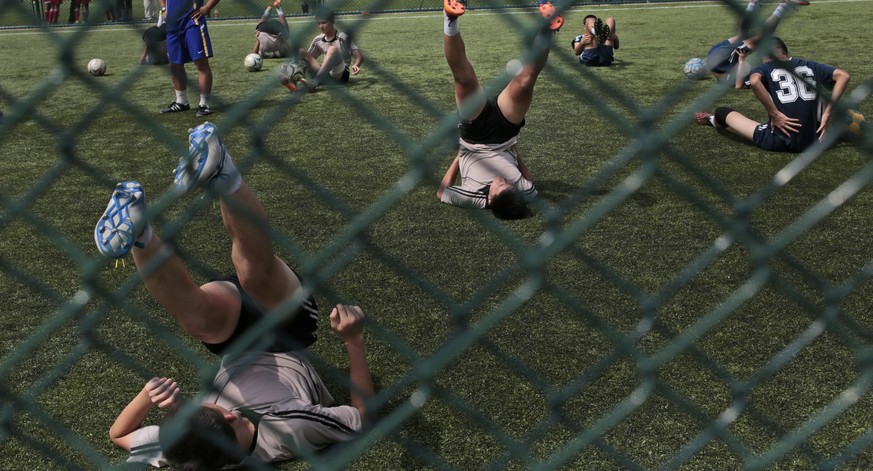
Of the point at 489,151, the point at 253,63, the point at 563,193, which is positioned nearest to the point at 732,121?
the point at 563,193

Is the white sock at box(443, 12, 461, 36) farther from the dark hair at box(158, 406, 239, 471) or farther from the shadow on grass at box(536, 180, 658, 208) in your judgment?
the dark hair at box(158, 406, 239, 471)

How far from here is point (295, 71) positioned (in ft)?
4.08

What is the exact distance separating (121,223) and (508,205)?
3.08 metres

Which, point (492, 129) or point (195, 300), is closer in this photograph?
point (195, 300)

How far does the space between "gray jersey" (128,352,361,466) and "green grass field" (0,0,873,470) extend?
0.09 meters

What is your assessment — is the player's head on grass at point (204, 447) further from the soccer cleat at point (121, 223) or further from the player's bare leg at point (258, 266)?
the soccer cleat at point (121, 223)

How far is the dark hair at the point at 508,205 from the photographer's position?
14.5ft

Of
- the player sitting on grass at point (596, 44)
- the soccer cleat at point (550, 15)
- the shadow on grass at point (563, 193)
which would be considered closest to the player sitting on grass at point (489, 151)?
the shadow on grass at point (563, 193)

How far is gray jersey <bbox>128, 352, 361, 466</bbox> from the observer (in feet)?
8.66

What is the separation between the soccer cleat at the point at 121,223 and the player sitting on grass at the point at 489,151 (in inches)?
116

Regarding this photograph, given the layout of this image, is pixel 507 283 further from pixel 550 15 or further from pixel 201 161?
pixel 550 15

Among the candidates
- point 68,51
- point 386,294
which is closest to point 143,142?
point 386,294

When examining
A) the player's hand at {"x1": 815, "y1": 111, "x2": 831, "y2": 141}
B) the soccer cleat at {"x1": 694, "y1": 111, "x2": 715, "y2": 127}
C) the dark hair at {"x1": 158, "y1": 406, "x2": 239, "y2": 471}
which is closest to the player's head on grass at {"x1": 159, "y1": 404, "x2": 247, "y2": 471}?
the dark hair at {"x1": 158, "y1": 406, "x2": 239, "y2": 471}

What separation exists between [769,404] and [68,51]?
2.59 metres
